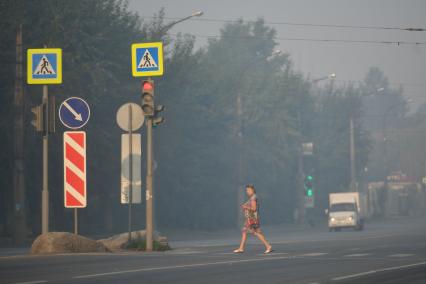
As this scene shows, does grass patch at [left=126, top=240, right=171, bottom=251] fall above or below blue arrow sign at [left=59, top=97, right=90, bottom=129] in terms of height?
below

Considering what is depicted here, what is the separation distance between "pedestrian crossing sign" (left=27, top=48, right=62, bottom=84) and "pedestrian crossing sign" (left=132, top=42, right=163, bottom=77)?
3463mm

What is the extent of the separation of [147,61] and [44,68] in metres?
3.78

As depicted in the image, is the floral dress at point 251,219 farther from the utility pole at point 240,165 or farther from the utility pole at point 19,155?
the utility pole at point 240,165

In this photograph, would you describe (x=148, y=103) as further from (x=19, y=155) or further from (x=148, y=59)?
(x=19, y=155)

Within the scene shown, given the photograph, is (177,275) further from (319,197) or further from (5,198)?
(319,197)

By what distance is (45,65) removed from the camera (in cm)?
2248

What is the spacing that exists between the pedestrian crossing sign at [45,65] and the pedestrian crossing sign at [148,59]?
346 centimetres

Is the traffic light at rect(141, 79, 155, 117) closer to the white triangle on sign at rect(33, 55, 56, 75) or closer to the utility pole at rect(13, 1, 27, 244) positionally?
the white triangle on sign at rect(33, 55, 56, 75)

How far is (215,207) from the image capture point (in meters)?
65.9

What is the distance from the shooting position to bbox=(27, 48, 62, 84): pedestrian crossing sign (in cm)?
2238

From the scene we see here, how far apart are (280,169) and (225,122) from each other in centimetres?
995

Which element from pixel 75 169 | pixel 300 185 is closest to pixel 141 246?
pixel 75 169

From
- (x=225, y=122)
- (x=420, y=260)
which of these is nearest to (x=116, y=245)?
(x=420, y=260)

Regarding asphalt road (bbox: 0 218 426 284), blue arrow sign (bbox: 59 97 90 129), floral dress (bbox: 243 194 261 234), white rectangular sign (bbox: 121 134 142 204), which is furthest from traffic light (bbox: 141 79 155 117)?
asphalt road (bbox: 0 218 426 284)
